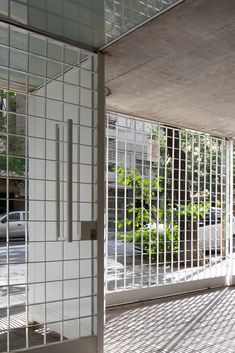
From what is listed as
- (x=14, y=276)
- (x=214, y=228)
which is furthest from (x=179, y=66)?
(x=14, y=276)

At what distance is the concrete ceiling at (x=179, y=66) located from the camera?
277 centimetres

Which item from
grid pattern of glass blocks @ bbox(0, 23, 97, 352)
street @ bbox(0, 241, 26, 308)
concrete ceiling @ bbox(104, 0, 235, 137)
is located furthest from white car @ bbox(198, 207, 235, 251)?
grid pattern of glass blocks @ bbox(0, 23, 97, 352)

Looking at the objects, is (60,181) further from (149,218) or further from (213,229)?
(213,229)

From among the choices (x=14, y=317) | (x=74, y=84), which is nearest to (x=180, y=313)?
(x=14, y=317)

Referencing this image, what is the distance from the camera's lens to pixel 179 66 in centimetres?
361

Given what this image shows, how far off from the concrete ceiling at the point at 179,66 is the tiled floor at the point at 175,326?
2.46 metres

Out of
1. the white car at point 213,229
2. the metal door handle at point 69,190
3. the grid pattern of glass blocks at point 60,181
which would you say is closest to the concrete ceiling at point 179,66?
the grid pattern of glass blocks at point 60,181

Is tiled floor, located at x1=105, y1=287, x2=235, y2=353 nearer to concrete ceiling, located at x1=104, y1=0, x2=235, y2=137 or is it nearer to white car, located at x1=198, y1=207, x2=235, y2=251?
white car, located at x1=198, y1=207, x2=235, y2=251

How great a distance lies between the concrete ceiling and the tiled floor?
8.07ft

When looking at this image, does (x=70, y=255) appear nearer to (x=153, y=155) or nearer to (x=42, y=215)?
(x=42, y=215)

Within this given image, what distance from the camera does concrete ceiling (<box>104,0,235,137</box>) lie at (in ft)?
9.09

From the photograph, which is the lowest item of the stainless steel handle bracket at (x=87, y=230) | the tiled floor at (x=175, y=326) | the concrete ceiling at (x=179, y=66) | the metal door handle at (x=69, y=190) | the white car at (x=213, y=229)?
the tiled floor at (x=175, y=326)

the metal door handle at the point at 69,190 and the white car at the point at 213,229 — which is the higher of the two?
the metal door handle at the point at 69,190

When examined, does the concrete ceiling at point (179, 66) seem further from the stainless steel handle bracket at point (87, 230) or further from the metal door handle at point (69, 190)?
the stainless steel handle bracket at point (87, 230)
